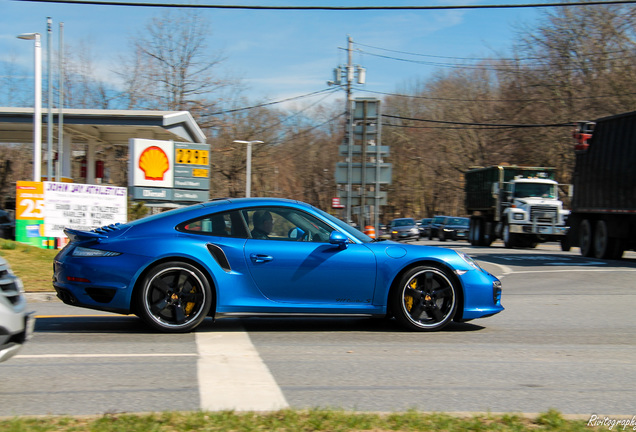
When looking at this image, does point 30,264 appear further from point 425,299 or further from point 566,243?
point 566,243

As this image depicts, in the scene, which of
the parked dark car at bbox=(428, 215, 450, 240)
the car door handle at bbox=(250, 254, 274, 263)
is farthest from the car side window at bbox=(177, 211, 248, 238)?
the parked dark car at bbox=(428, 215, 450, 240)

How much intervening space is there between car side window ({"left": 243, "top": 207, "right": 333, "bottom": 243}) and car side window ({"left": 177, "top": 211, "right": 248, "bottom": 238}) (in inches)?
3.7

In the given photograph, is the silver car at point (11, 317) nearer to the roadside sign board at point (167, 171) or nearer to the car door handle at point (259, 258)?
the car door handle at point (259, 258)

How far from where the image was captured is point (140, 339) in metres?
6.52

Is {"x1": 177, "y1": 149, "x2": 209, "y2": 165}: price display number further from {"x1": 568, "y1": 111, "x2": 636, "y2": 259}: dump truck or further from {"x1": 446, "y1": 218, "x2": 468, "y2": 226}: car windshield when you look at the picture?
{"x1": 446, "y1": 218, "x2": 468, "y2": 226}: car windshield

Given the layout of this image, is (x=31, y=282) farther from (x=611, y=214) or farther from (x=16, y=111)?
(x=16, y=111)

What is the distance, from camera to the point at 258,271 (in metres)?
6.74

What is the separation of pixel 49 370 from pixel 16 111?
23763 millimetres

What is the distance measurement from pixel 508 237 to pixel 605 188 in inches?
369

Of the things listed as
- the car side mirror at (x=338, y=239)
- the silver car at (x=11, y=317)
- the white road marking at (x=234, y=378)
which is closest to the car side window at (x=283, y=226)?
the car side mirror at (x=338, y=239)

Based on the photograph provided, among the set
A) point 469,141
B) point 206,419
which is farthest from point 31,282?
point 469,141

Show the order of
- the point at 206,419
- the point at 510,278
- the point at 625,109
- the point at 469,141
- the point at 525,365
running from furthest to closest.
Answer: the point at 469,141
the point at 625,109
the point at 510,278
the point at 525,365
the point at 206,419

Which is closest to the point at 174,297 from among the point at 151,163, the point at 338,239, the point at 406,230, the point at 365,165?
the point at 338,239

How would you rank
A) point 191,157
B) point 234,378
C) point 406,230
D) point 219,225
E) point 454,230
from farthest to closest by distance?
point 406,230, point 454,230, point 191,157, point 219,225, point 234,378
